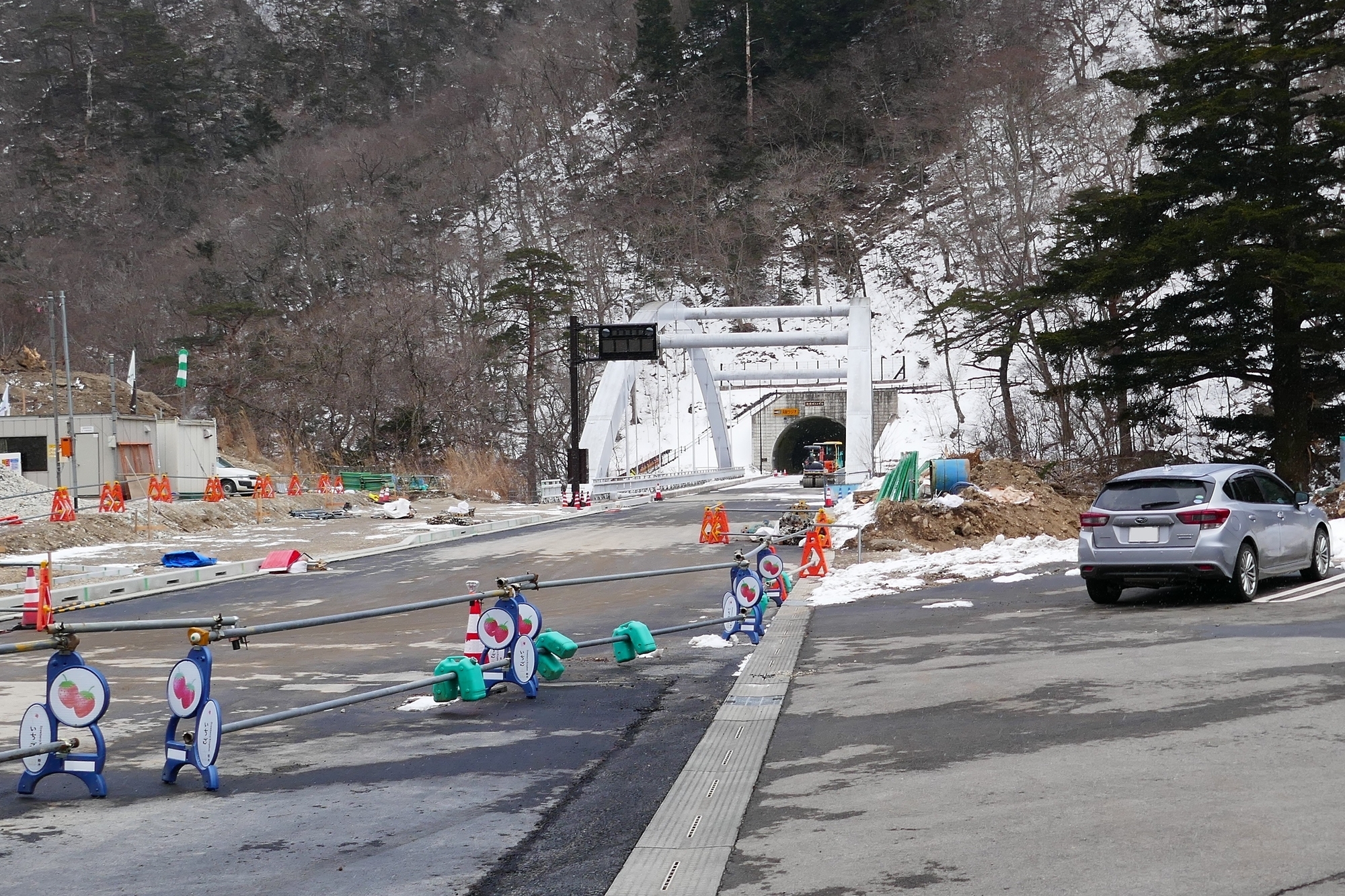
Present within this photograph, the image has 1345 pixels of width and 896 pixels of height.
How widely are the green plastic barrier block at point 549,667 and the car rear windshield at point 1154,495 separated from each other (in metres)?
6.47

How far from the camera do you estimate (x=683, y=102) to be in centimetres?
9412

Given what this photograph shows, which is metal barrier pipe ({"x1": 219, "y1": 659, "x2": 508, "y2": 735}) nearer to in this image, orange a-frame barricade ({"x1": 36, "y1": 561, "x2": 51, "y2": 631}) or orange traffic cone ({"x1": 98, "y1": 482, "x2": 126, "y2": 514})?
orange a-frame barricade ({"x1": 36, "y1": 561, "x2": 51, "y2": 631})

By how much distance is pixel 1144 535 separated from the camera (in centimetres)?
1321

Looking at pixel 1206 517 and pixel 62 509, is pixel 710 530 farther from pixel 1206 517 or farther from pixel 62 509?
pixel 1206 517

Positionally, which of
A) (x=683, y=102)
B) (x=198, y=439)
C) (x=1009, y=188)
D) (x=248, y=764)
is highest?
(x=683, y=102)

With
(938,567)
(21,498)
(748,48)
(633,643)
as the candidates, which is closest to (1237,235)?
(938,567)

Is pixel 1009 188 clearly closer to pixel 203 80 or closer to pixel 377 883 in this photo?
pixel 203 80

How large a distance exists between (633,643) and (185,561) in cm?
→ 1402

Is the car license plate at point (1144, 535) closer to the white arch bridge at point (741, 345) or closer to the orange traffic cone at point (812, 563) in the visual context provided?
the orange traffic cone at point (812, 563)

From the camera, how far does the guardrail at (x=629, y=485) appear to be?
48312 millimetres

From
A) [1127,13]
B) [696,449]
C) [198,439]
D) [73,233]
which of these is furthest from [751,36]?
[198,439]

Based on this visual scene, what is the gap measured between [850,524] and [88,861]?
21.9 metres

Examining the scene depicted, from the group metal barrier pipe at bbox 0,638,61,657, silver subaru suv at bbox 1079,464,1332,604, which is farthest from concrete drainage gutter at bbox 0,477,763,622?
silver subaru suv at bbox 1079,464,1332,604

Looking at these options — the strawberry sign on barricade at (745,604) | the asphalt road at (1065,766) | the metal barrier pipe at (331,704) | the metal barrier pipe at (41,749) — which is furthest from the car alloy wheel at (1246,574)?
the metal barrier pipe at (41,749)
